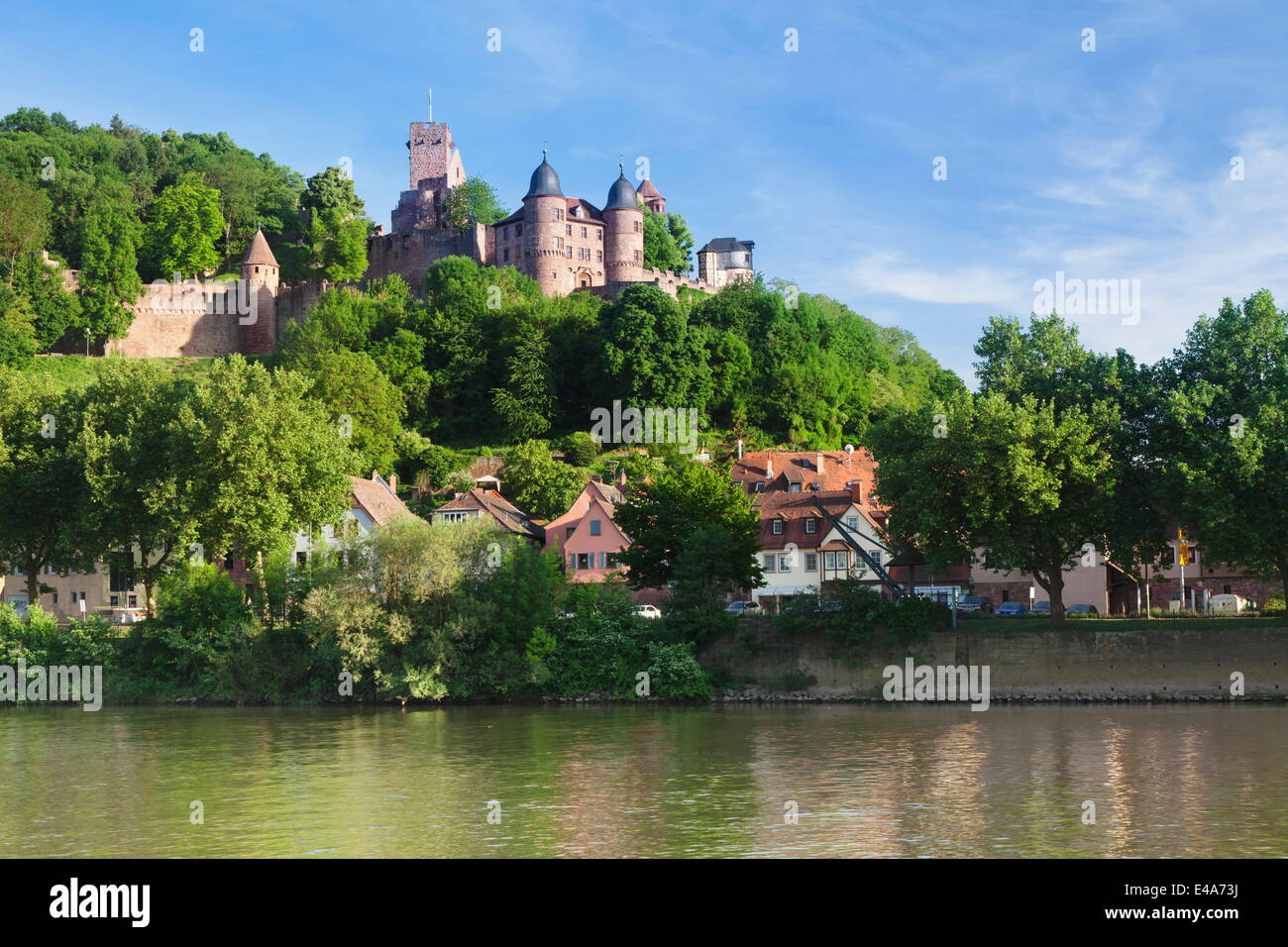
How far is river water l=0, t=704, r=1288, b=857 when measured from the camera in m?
26.0

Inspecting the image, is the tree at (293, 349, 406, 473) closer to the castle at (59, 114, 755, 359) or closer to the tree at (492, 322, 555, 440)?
the tree at (492, 322, 555, 440)

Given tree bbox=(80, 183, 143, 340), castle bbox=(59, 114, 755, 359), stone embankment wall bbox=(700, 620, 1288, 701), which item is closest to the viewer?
stone embankment wall bbox=(700, 620, 1288, 701)

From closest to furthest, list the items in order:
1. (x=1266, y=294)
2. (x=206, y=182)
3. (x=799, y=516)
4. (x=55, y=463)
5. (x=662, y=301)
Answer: (x=1266, y=294) < (x=55, y=463) < (x=799, y=516) < (x=662, y=301) < (x=206, y=182)

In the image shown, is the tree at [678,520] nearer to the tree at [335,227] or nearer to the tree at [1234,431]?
the tree at [1234,431]

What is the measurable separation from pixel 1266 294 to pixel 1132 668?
1505 centimetres

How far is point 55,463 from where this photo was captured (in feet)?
206

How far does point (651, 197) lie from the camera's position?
159 m

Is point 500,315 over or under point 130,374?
over

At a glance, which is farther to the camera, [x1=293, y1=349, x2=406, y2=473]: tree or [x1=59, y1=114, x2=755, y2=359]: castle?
[x1=59, y1=114, x2=755, y2=359]: castle

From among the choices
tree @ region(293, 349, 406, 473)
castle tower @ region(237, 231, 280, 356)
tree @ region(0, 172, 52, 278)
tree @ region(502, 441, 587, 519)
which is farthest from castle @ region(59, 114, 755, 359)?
tree @ region(502, 441, 587, 519)

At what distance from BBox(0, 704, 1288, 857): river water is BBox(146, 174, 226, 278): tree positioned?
8667 centimetres

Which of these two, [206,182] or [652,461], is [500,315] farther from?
[206,182]

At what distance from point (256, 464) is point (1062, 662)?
108 feet
